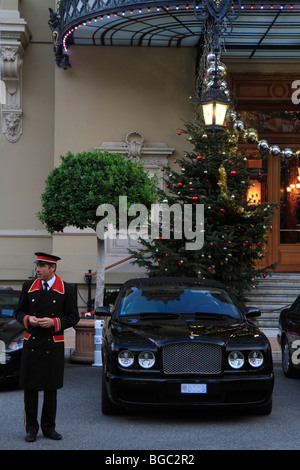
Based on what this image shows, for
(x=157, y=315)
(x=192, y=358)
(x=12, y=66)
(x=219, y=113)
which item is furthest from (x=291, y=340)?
(x=12, y=66)

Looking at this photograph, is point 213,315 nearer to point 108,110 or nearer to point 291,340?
point 291,340

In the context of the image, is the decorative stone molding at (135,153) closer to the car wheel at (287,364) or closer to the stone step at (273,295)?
the stone step at (273,295)

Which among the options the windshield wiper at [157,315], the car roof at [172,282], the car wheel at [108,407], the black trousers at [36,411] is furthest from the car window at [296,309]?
the black trousers at [36,411]

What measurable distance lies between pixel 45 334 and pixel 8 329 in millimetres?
3431

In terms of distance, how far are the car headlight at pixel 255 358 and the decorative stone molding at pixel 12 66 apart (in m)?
12.8

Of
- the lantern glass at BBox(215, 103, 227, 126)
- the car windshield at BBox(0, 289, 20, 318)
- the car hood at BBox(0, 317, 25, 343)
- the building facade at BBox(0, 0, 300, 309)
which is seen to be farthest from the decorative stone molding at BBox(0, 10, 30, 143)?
the car hood at BBox(0, 317, 25, 343)

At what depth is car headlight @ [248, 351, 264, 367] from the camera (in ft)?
27.2

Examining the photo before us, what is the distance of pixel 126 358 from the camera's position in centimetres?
823

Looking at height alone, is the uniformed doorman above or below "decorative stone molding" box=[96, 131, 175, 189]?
below

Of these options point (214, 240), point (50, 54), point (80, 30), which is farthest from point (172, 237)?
point (50, 54)

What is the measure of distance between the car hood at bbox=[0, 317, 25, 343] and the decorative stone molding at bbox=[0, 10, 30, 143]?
952 centimetres

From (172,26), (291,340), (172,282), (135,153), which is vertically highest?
(172,26)

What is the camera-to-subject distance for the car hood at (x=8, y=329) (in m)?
10.4

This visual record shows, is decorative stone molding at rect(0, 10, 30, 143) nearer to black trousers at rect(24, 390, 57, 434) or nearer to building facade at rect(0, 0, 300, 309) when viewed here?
building facade at rect(0, 0, 300, 309)
